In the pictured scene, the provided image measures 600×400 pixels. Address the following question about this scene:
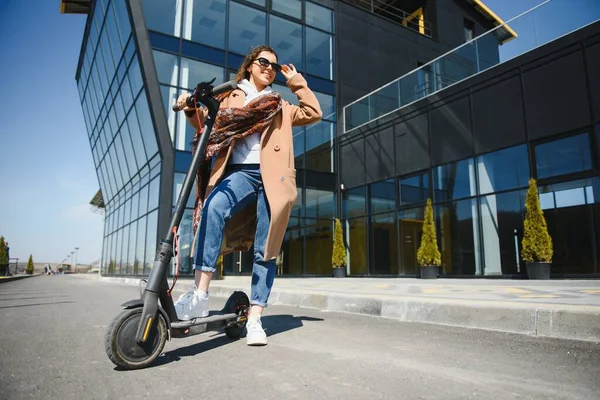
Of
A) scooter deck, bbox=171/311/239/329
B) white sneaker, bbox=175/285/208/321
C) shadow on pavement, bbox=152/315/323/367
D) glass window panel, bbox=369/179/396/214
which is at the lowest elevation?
shadow on pavement, bbox=152/315/323/367

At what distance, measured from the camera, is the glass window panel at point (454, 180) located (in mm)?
11688

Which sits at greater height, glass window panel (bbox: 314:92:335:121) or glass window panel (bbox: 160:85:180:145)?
glass window panel (bbox: 314:92:335:121)

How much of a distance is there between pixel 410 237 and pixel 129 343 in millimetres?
12412

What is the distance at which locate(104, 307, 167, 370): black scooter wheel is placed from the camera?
174cm

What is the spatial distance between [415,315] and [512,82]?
9.33 m

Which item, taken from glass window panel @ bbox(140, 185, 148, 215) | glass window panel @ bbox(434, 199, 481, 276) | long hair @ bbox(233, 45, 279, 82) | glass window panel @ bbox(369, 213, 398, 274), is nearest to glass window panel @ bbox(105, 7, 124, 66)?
glass window panel @ bbox(140, 185, 148, 215)

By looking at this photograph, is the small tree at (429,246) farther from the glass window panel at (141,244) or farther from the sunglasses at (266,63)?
the glass window panel at (141,244)

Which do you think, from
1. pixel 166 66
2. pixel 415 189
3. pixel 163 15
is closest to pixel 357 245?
pixel 415 189

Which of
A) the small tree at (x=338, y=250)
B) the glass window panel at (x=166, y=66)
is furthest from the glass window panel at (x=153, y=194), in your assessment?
the small tree at (x=338, y=250)

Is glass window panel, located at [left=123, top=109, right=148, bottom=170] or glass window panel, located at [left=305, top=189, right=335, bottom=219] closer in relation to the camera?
glass window panel, located at [left=123, top=109, right=148, bottom=170]

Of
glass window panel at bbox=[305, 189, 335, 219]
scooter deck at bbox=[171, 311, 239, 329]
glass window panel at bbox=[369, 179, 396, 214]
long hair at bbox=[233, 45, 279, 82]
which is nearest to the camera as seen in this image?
scooter deck at bbox=[171, 311, 239, 329]

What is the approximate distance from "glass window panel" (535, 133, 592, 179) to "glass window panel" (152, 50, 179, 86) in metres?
11.8

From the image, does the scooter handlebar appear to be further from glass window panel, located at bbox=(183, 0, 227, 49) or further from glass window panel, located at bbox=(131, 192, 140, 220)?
glass window panel, located at bbox=(131, 192, 140, 220)

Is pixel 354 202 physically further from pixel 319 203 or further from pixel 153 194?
pixel 153 194
